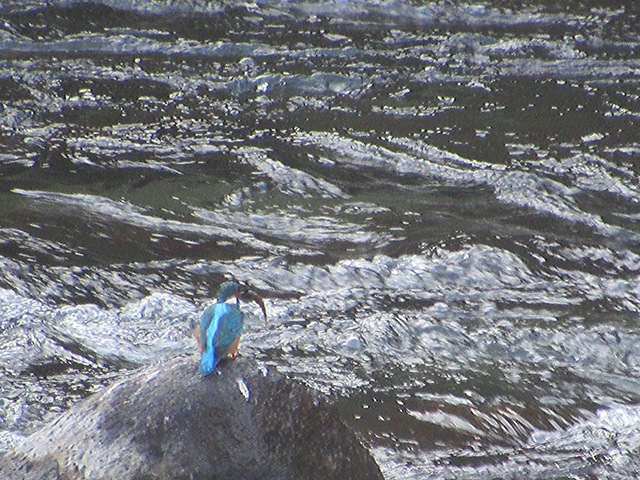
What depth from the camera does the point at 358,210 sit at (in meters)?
7.19

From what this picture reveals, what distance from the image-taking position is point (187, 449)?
3.25 m

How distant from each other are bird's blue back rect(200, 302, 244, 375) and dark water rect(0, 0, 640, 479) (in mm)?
1357

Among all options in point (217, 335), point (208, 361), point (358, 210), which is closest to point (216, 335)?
point (217, 335)

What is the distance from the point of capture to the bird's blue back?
3.21m

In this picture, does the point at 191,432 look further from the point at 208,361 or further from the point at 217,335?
the point at 217,335

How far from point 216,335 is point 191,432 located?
358 mm

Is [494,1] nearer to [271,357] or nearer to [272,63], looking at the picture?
[272,63]

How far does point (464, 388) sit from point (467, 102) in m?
4.51

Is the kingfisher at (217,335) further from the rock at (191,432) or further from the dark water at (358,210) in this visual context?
the dark water at (358,210)

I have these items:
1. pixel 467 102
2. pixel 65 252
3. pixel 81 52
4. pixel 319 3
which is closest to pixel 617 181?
pixel 467 102

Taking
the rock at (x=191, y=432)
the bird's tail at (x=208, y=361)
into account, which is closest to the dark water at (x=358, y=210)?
the rock at (x=191, y=432)

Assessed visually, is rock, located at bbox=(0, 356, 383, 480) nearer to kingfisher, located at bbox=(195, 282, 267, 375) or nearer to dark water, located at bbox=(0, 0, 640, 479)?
kingfisher, located at bbox=(195, 282, 267, 375)

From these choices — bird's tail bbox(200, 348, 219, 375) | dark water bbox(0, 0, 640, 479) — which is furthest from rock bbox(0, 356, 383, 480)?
dark water bbox(0, 0, 640, 479)

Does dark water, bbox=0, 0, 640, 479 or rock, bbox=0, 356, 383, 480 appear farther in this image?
dark water, bbox=0, 0, 640, 479
